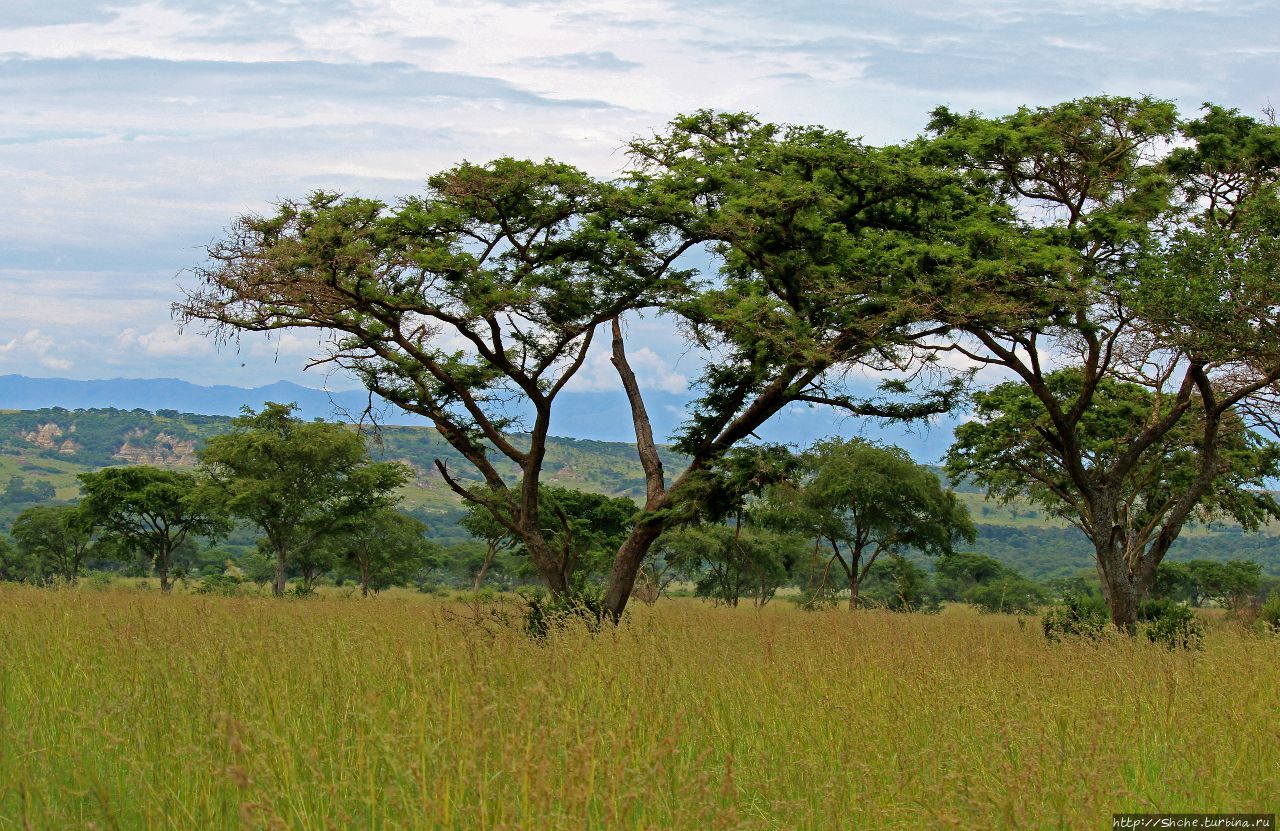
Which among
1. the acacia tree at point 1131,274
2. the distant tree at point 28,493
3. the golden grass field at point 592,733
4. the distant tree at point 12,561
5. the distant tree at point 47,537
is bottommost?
the distant tree at point 28,493

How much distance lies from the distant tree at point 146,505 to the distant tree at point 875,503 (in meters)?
25.2

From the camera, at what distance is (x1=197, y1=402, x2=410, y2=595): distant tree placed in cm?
4141

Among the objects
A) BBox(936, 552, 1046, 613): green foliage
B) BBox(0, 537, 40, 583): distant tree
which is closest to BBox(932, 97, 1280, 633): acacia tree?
BBox(936, 552, 1046, 613): green foliage

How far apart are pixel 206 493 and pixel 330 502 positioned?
16.0 ft

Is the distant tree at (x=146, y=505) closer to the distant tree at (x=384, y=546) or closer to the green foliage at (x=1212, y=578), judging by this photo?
the distant tree at (x=384, y=546)

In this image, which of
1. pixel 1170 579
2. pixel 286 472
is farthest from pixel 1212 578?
pixel 286 472

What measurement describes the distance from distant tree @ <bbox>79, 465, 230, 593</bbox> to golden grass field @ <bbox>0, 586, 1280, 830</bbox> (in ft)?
127

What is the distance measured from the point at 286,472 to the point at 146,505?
9021mm

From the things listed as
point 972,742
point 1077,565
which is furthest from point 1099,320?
point 1077,565

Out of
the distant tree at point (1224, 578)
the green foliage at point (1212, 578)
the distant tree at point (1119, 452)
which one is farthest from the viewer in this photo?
the distant tree at point (1224, 578)

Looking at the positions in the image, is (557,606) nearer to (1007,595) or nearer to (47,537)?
(1007,595)

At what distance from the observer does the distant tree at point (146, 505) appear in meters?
46.5

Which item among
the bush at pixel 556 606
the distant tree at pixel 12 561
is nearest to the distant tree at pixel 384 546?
the distant tree at pixel 12 561

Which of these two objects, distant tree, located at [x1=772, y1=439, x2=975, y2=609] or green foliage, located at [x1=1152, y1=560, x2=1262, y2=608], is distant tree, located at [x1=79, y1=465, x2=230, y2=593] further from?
green foliage, located at [x1=1152, y1=560, x2=1262, y2=608]
